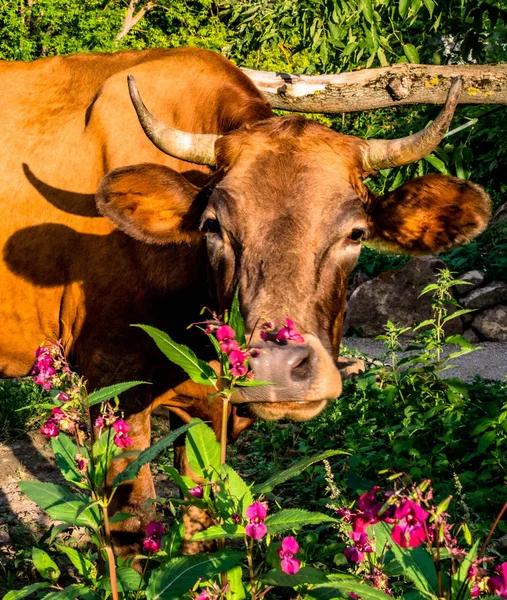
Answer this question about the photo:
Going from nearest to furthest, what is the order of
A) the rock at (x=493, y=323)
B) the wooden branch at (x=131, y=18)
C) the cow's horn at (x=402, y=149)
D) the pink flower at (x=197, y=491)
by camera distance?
the pink flower at (x=197, y=491)
the cow's horn at (x=402, y=149)
the rock at (x=493, y=323)
the wooden branch at (x=131, y=18)

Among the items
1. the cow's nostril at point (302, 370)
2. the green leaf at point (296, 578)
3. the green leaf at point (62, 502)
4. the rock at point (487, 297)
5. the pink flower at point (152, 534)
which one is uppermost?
the cow's nostril at point (302, 370)

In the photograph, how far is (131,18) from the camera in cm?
2395

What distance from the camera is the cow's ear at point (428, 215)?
3637 mm

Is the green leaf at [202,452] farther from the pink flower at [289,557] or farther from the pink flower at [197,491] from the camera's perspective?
the pink flower at [289,557]

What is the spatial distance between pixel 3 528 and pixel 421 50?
529 cm

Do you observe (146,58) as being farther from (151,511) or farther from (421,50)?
(421,50)

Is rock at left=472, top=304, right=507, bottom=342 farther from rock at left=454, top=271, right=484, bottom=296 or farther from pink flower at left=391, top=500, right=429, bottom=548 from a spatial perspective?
pink flower at left=391, top=500, right=429, bottom=548

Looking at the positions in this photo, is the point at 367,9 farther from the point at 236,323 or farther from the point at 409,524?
the point at 409,524

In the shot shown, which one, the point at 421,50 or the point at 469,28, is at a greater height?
the point at 469,28

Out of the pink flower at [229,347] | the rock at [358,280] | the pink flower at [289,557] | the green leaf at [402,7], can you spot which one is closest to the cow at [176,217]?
the pink flower at [229,347]

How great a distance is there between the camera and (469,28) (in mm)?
6262

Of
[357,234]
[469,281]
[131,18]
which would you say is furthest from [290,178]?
[131,18]

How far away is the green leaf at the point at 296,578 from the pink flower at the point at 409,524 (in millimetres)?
491

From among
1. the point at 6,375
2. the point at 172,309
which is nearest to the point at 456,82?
the point at 172,309
